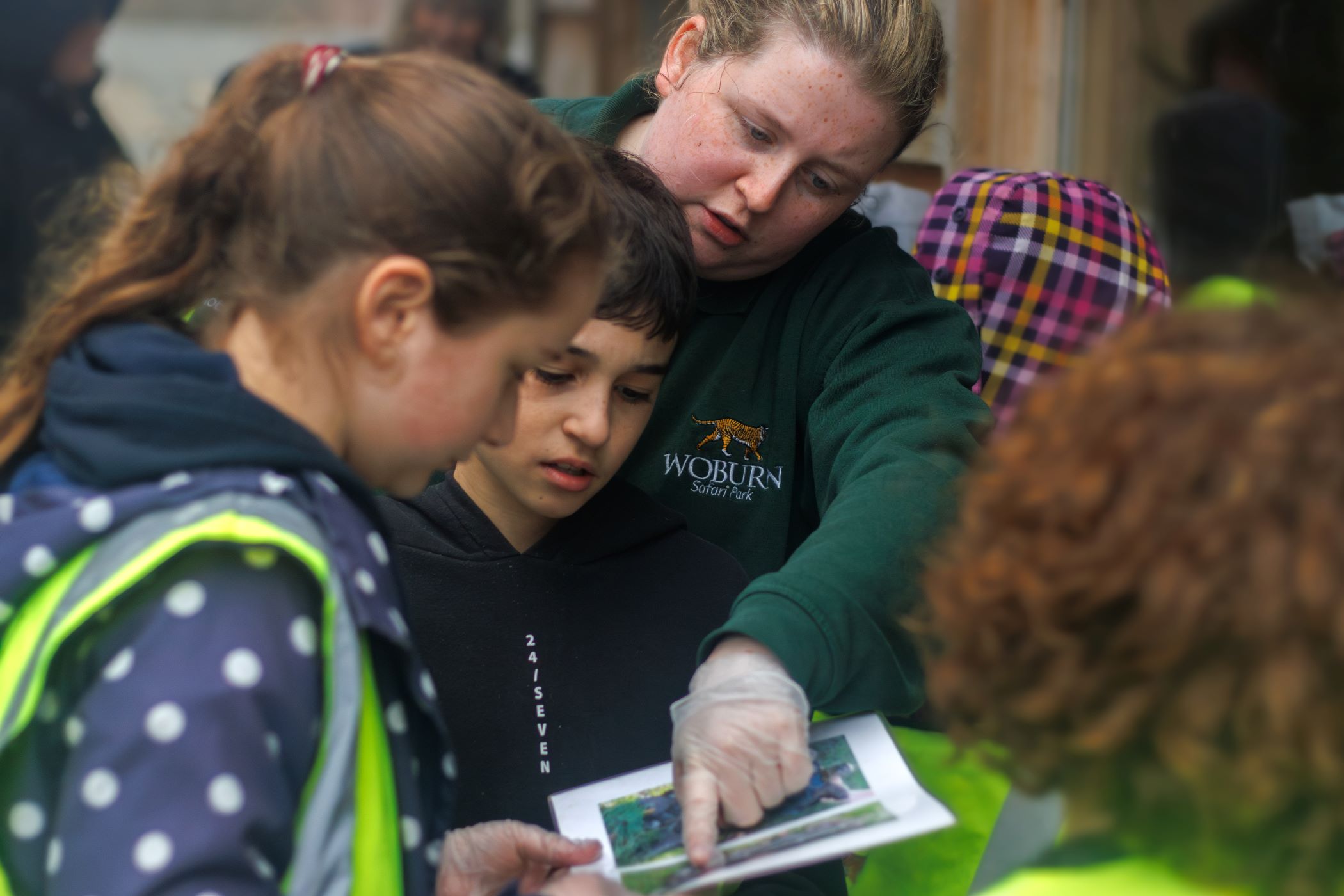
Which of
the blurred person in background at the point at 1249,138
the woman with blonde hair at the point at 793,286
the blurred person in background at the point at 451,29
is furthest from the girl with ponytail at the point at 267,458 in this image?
the blurred person in background at the point at 451,29

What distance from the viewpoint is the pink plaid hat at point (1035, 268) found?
2.41 m

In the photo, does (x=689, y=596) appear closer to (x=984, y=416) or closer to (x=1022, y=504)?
(x=984, y=416)

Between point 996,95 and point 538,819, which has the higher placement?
point 996,95

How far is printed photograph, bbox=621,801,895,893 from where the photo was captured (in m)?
1.28

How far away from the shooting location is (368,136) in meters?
1.17

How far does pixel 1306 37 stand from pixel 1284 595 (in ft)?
9.13

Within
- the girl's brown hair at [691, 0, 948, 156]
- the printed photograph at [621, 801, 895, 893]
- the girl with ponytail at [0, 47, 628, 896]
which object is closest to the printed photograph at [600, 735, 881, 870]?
the printed photograph at [621, 801, 895, 893]

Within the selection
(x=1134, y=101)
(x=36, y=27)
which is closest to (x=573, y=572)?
(x=1134, y=101)

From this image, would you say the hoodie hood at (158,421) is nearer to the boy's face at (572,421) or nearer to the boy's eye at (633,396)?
the boy's face at (572,421)

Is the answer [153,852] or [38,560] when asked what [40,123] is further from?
[153,852]

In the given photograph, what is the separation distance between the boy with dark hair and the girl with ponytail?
1.31 ft

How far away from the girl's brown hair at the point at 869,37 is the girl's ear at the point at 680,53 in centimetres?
4

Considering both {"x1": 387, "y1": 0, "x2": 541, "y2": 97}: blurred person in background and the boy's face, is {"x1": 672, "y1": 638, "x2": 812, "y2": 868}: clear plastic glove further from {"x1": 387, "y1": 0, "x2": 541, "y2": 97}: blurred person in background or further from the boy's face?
{"x1": 387, "y1": 0, "x2": 541, "y2": 97}: blurred person in background

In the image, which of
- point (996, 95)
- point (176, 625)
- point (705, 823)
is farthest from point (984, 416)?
point (996, 95)
